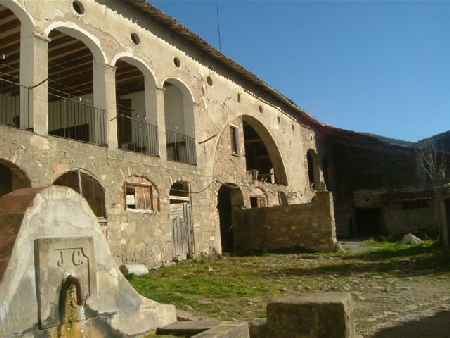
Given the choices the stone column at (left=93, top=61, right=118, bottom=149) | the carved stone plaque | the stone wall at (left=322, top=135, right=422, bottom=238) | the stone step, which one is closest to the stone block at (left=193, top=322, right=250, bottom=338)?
the stone step

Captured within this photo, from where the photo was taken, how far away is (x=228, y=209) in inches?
682

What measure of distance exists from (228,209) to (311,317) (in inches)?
527

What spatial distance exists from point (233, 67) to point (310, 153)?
908 centimetres

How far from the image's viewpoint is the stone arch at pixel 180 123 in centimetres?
1392

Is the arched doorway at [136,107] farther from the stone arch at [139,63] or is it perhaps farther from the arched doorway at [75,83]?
the arched doorway at [75,83]

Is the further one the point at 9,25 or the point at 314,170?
the point at 314,170

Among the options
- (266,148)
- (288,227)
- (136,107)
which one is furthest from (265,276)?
(266,148)

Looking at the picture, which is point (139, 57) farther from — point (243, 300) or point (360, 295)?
point (360, 295)

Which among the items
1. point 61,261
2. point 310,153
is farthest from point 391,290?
point 310,153

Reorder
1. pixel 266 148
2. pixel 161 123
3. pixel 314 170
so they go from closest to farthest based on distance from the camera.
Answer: pixel 161 123
pixel 266 148
pixel 314 170

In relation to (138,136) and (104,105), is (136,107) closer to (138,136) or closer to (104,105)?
(138,136)

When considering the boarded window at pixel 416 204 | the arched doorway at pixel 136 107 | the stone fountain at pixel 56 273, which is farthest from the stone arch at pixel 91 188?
the boarded window at pixel 416 204

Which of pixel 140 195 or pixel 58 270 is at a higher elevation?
pixel 140 195

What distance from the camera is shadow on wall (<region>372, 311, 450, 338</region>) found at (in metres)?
5.05
